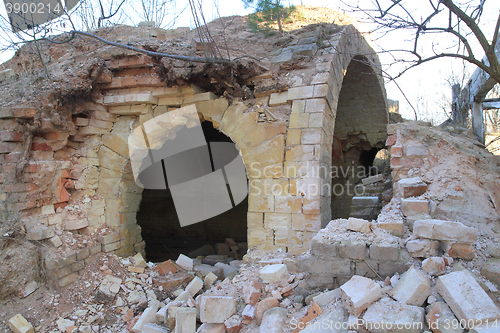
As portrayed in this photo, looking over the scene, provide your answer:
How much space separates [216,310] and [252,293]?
0.33 m

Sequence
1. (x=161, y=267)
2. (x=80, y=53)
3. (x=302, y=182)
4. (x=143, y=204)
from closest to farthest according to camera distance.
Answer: (x=302, y=182), (x=161, y=267), (x=80, y=53), (x=143, y=204)

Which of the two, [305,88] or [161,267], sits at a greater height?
[305,88]

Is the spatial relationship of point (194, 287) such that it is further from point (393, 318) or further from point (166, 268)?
point (393, 318)

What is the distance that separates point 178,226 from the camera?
8430 mm

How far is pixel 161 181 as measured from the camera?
7.30 metres

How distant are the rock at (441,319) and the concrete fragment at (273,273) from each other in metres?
1.10

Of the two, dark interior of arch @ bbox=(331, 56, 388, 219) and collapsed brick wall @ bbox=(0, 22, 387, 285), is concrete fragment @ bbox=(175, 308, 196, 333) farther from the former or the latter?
dark interior of arch @ bbox=(331, 56, 388, 219)

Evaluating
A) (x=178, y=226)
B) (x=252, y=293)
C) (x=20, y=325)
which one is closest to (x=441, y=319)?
(x=252, y=293)

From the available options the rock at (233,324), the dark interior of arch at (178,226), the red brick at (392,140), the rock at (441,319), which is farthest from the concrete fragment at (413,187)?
the dark interior of arch at (178,226)

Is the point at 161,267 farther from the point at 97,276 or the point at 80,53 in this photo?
the point at 80,53

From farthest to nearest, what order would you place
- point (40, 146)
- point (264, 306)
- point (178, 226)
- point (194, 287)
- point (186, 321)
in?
point (178, 226) < point (40, 146) < point (194, 287) < point (186, 321) < point (264, 306)

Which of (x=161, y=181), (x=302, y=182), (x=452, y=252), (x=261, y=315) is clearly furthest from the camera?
(x=161, y=181)

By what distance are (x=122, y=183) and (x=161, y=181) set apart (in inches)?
107

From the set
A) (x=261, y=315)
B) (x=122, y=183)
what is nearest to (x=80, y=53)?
(x=122, y=183)
